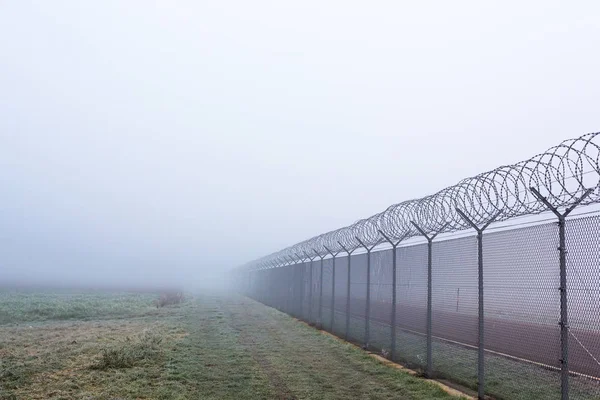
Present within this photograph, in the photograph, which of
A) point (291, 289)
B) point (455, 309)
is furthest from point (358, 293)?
point (291, 289)

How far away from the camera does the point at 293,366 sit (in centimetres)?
1062

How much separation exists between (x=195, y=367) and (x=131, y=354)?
5.03 ft

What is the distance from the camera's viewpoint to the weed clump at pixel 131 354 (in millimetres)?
10539

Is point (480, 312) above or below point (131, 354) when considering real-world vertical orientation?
above

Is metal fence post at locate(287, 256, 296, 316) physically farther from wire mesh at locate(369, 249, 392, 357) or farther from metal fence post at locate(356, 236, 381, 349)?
metal fence post at locate(356, 236, 381, 349)

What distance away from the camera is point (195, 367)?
10.5m

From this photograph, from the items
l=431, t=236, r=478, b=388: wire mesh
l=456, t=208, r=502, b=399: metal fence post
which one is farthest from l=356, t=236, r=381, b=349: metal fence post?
l=456, t=208, r=502, b=399: metal fence post

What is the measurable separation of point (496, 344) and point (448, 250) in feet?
5.78

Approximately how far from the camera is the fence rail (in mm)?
5961

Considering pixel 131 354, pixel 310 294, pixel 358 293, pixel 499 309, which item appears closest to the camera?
pixel 499 309

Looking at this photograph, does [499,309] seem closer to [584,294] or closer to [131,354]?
[584,294]

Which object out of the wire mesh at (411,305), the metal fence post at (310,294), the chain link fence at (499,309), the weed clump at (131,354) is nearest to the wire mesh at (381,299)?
the chain link fence at (499,309)

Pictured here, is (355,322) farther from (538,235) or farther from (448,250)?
(538,235)

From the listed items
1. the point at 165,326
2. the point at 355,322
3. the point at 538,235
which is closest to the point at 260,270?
the point at 165,326
